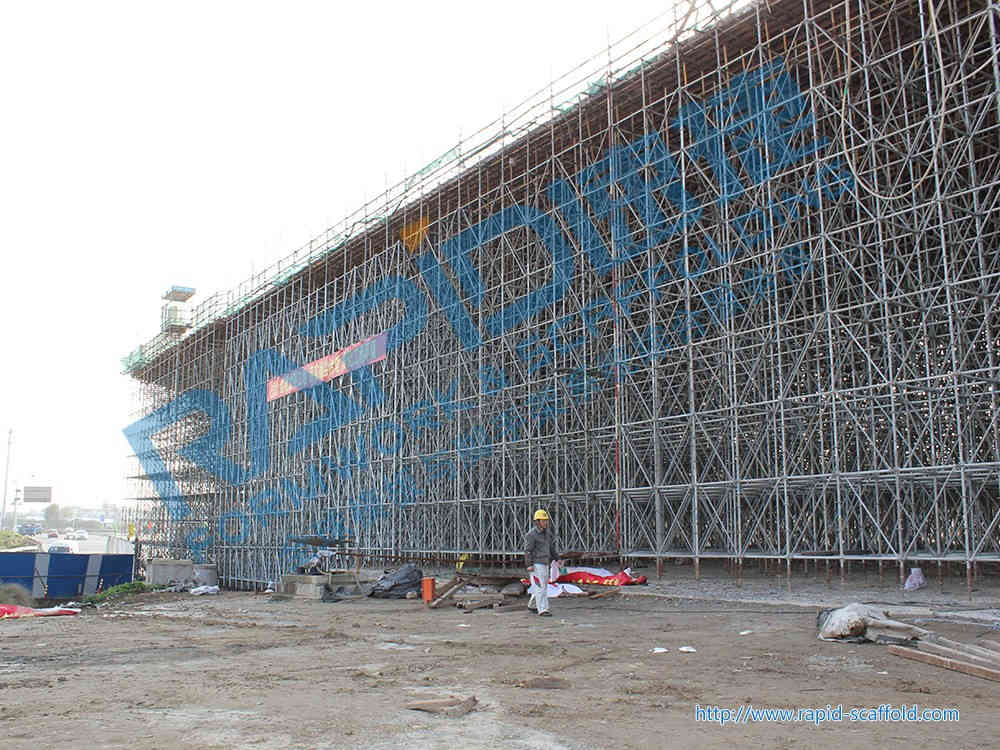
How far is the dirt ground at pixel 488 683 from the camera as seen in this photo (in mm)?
5340

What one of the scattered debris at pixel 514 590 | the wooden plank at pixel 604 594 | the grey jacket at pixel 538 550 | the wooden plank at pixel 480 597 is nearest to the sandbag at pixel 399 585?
the wooden plank at pixel 480 597

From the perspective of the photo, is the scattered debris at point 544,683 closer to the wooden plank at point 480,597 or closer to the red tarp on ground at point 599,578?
the wooden plank at point 480,597

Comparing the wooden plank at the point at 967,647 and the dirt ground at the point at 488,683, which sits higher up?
the wooden plank at the point at 967,647

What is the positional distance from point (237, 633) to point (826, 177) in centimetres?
1292

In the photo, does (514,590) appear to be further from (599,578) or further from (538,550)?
(538,550)

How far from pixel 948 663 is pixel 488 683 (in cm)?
366

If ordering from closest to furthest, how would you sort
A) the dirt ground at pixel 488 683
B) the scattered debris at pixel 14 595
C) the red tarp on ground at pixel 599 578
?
1. the dirt ground at pixel 488 683
2. the red tarp on ground at pixel 599 578
3. the scattered debris at pixel 14 595

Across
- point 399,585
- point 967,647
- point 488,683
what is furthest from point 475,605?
point 967,647

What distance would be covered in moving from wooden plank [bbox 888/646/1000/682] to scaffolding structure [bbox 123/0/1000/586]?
19.6ft

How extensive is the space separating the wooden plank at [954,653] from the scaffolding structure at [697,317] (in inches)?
223

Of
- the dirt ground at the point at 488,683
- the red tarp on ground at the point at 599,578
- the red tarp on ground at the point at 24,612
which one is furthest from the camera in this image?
the red tarp on ground at the point at 24,612

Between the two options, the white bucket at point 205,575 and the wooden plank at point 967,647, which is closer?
the wooden plank at point 967,647

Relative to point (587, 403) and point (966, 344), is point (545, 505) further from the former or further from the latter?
point (966, 344)

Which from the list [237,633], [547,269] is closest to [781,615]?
[237,633]
